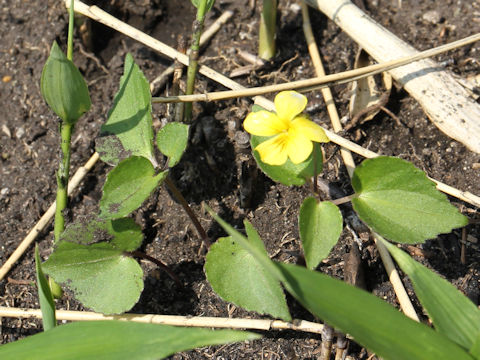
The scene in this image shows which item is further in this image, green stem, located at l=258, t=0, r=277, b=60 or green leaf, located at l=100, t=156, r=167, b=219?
green stem, located at l=258, t=0, r=277, b=60

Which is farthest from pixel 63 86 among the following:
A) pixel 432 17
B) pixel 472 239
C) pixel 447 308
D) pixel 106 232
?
pixel 432 17

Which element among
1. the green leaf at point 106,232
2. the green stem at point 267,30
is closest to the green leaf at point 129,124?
the green leaf at point 106,232

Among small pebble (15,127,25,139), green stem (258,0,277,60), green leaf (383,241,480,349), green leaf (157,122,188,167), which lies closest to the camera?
green leaf (383,241,480,349)

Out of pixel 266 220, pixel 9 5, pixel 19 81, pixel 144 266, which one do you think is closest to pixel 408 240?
pixel 266 220

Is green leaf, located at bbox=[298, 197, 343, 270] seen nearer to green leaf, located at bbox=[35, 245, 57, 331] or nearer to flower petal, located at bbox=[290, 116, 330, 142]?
flower petal, located at bbox=[290, 116, 330, 142]

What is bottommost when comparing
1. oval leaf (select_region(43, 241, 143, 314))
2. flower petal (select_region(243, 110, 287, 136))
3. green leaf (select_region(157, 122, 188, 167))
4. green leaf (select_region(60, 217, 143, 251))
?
oval leaf (select_region(43, 241, 143, 314))

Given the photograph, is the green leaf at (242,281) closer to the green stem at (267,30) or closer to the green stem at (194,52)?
the green stem at (194,52)

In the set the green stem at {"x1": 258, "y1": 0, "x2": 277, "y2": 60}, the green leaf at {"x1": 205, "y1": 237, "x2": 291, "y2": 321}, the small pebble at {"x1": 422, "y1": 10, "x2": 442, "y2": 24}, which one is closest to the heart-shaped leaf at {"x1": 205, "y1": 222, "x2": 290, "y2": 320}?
the green leaf at {"x1": 205, "y1": 237, "x2": 291, "y2": 321}
